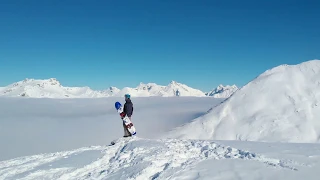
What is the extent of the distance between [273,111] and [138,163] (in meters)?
77.8

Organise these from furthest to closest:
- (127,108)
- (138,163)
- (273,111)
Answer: (273,111), (127,108), (138,163)

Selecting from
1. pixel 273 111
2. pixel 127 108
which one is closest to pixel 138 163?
pixel 127 108

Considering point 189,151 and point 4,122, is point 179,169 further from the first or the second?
point 4,122

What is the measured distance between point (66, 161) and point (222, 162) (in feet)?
25.4

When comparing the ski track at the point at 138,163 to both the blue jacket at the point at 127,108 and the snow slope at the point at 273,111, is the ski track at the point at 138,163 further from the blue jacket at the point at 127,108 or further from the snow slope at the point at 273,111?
the snow slope at the point at 273,111

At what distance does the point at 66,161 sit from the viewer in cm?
1312

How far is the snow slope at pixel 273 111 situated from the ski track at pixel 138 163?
62.7 meters

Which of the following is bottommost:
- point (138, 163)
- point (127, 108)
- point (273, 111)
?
point (273, 111)

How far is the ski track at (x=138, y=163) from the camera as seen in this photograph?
962 centimetres

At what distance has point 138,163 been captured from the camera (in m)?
10.9

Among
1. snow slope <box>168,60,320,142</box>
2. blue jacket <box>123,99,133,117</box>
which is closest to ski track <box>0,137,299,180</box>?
blue jacket <box>123,99,133,117</box>

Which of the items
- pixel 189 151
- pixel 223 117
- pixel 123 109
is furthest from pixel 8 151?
pixel 189 151

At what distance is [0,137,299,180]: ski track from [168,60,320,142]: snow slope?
206ft

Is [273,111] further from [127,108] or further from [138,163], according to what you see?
[138,163]
